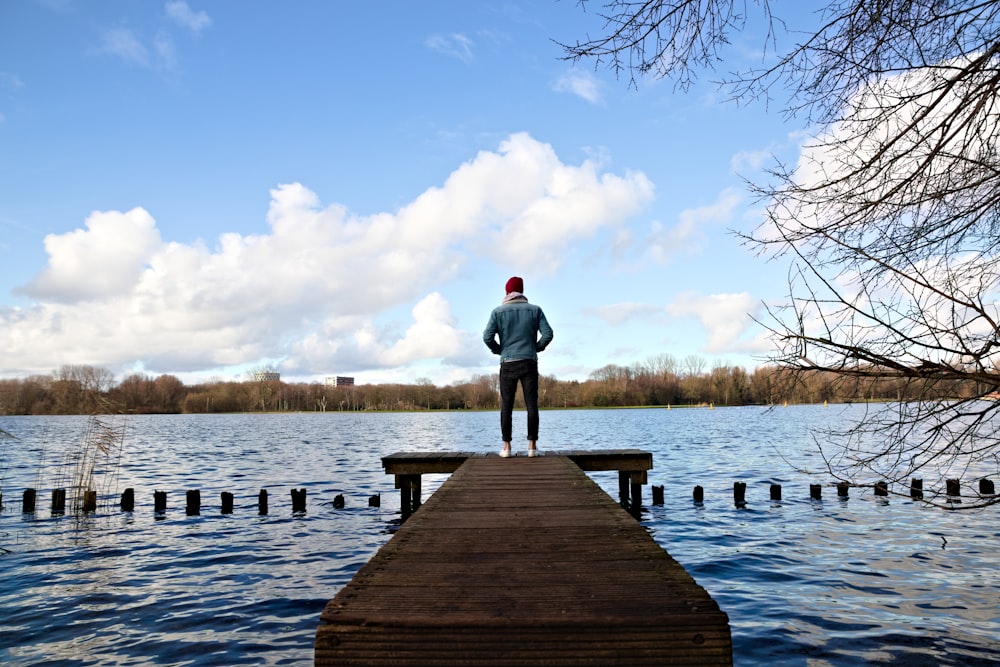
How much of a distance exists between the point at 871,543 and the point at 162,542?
12.7 metres

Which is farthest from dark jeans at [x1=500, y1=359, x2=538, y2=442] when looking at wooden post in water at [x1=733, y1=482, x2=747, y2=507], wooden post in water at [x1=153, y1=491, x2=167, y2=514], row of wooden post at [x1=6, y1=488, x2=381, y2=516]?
wooden post in water at [x1=153, y1=491, x2=167, y2=514]

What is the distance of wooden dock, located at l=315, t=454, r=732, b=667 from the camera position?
233cm

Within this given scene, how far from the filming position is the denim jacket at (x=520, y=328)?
952 cm

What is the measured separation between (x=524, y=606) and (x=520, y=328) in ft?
23.0

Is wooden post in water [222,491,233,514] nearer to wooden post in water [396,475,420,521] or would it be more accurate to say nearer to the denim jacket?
wooden post in water [396,475,420,521]

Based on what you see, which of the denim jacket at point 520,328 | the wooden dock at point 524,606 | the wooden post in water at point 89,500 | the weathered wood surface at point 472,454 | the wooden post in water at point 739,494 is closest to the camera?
the wooden dock at point 524,606

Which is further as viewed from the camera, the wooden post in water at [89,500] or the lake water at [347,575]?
the wooden post in water at [89,500]

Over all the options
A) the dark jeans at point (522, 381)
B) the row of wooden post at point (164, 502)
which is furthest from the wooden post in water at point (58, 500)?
the dark jeans at point (522, 381)

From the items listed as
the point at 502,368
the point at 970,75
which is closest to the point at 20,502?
the point at 502,368

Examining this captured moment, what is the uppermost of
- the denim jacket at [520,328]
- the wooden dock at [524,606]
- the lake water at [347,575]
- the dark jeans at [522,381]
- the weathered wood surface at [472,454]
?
the denim jacket at [520,328]

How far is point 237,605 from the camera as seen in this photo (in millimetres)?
8000

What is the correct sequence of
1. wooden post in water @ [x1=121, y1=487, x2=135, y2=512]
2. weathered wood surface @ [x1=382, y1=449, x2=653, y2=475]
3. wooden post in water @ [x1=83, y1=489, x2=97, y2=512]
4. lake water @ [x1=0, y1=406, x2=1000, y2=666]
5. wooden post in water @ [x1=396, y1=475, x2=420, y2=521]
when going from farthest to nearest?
wooden post in water @ [x1=121, y1=487, x2=135, y2=512], wooden post in water @ [x1=83, y1=489, x2=97, y2=512], wooden post in water @ [x1=396, y1=475, x2=420, y2=521], weathered wood surface @ [x1=382, y1=449, x2=653, y2=475], lake water @ [x1=0, y1=406, x2=1000, y2=666]

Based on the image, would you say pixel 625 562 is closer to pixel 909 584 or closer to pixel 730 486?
pixel 909 584

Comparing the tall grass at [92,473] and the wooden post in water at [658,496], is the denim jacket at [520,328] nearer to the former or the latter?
the wooden post in water at [658,496]
